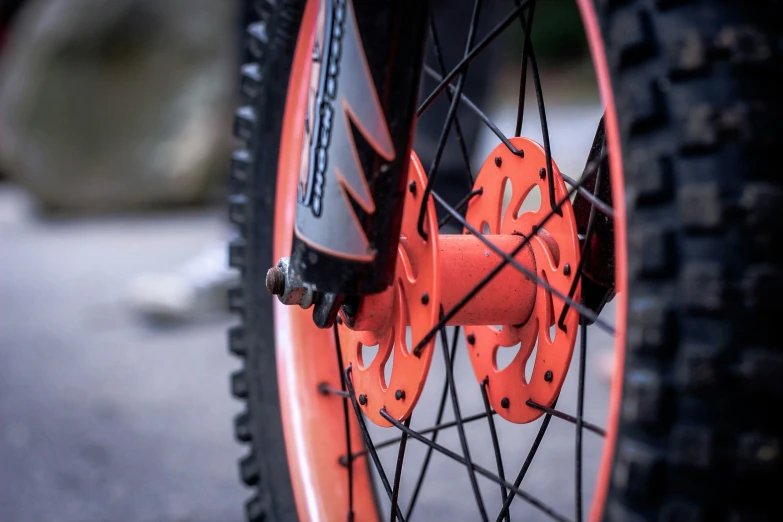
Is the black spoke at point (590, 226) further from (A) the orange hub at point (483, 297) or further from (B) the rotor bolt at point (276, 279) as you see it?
(B) the rotor bolt at point (276, 279)

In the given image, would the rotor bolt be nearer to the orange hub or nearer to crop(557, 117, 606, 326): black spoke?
the orange hub

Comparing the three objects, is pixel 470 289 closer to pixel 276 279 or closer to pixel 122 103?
pixel 276 279

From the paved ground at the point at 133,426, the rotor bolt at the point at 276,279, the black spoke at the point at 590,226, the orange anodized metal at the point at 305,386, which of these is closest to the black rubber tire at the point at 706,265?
the black spoke at the point at 590,226

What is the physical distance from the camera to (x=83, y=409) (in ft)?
4.50

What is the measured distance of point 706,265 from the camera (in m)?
0.33

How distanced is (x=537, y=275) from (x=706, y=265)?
23cm

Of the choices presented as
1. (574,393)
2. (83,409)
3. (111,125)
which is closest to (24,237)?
(111,125)

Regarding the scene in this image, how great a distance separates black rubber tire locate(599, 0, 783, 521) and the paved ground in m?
0.67

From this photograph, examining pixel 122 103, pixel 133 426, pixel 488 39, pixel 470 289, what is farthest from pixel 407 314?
pixel 122 103

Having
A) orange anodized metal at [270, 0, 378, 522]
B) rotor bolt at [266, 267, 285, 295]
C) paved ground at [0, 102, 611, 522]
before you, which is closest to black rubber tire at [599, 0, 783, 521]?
rotor bolt at [266, 267, 285, 295]

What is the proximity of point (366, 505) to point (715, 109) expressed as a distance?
50cm

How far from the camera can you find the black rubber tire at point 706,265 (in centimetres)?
33

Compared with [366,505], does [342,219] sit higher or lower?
higher

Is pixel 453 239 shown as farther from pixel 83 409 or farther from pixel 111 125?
pixel 111 125
